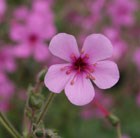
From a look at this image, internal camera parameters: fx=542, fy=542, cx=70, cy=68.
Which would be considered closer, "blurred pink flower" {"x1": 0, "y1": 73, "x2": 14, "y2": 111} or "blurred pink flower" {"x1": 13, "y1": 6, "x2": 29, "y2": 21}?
"blurred pink flower" {"x1": 0, "y1": 73, "x2": 14, "y2": 111}

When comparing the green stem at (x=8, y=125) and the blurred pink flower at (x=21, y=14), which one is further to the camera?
the blurred pink flower at (x=21, y=14)

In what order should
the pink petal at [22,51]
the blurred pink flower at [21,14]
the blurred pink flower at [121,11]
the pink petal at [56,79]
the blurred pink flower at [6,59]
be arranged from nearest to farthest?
the pink petal at [56,79]
the pink petal at [22,51]
the blurred pink flower at [6,59]
the blurred pink flower at [21,14]
the blurred pink flower at [121,11]

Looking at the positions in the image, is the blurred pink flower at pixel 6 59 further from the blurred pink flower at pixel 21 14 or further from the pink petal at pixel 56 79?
the pink petal at pixel 56 79

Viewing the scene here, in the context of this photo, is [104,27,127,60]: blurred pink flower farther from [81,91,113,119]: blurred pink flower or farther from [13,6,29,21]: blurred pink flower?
[13,6,29,21]: blurred pink flower

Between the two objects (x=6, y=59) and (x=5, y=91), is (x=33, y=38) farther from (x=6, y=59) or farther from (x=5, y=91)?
(x=5, y=91)

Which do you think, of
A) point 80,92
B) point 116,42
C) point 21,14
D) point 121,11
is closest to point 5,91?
point 21,14

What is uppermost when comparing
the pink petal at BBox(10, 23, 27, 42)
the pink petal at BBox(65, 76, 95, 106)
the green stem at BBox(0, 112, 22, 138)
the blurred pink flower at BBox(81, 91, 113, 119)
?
the pink petal at BBox(65, 76, 95, 106)

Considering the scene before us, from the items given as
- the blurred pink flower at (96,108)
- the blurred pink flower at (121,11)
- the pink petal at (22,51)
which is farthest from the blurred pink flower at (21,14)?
the blurred pink flower at (96,108)

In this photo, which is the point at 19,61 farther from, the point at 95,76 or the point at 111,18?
the point at 95,76

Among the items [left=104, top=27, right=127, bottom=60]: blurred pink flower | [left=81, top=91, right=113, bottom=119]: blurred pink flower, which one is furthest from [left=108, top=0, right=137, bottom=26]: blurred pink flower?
[left=81, top=91, right=113, bottom=119]: blurred pink flower
